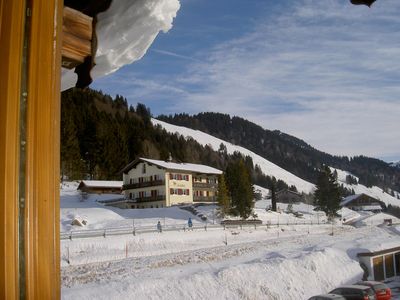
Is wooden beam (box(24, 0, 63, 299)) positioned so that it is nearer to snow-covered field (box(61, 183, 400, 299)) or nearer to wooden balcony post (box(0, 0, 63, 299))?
wooden balcony post (box(0, 0, 63, 299))

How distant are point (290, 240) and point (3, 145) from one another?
43.2m

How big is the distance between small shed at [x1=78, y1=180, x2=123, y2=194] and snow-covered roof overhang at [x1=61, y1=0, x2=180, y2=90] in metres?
67.4

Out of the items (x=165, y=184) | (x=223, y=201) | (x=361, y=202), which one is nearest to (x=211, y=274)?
(x=223, y=201)

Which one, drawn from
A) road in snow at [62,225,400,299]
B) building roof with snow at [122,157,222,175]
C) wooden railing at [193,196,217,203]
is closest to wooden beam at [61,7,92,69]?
road in snow at [62,225,400,299]

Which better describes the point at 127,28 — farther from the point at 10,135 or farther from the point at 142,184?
the point at 142,184

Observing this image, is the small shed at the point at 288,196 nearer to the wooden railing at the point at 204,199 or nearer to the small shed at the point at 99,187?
the small shed at the point at 99,187

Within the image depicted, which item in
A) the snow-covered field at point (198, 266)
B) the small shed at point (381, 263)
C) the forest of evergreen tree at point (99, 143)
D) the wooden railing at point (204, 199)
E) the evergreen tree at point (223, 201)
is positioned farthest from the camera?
the forest of evergreen tree at point (99, 143)

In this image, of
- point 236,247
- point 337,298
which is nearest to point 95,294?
point 337,298

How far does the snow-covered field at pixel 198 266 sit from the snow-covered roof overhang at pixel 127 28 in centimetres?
1477

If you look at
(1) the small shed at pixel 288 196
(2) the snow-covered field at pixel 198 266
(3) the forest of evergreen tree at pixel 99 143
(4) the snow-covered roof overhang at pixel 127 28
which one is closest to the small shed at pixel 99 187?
(3) the forest of evergreen tree at pixel 99 143

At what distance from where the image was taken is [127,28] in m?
2.95

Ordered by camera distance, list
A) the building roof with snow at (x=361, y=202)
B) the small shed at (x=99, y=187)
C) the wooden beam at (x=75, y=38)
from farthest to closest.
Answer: the building roof with snow at (x=361, y=202) < the small shed at (x=99, y=187) < the wooden beam at (x=75, y=38)

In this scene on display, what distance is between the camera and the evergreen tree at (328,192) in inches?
2884

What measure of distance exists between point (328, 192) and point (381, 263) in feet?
145
